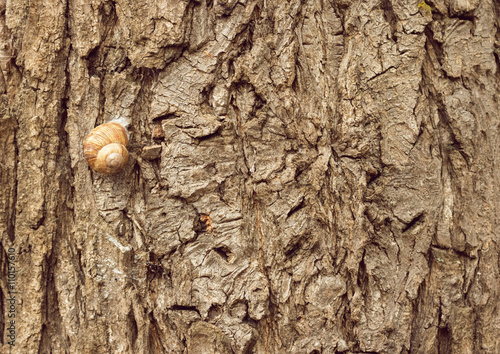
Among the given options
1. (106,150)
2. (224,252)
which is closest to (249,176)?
(224,252)

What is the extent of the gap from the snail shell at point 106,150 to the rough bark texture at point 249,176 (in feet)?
Result: 0.36

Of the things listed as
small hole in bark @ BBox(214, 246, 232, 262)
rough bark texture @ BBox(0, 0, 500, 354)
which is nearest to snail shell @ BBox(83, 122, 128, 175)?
rough bark texture @ BBox(0, 0, 500, 354)

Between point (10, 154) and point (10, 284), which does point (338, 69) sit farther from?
point (10, 284)

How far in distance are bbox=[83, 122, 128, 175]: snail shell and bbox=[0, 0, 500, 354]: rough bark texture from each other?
0.11 metres

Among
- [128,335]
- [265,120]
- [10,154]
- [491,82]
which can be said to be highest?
[491,82]

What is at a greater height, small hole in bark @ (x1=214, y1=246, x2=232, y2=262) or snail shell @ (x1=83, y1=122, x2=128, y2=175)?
snail shell @ (x1=83, y1=122, x2=128, y2=175)

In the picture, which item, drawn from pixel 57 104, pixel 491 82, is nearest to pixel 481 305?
pixel 491 82

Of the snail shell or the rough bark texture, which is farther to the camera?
the rough bark texture

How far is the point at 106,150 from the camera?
1.80 metres

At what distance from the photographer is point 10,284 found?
77.0 inches

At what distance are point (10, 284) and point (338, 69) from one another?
6.87ft

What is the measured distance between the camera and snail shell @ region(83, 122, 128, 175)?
181cm

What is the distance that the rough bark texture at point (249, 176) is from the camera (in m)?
1.93

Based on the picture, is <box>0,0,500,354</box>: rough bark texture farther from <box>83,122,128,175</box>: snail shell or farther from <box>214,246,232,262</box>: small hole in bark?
<box>83,122,128,175</box>: snail shell
